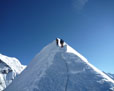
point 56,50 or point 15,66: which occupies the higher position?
point 15,66

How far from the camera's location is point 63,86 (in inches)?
557

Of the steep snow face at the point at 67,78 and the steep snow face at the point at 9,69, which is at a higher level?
the steep snow face at the point at 9,69

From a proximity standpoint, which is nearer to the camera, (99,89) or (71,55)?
(99,89)

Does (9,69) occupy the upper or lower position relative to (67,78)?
upper

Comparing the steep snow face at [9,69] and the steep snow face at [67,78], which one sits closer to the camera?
the steep snow face at [67,78]

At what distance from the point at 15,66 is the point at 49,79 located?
138m

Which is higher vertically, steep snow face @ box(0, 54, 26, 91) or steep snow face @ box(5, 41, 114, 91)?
steep snow face @ box(0, 54, 26, 91)

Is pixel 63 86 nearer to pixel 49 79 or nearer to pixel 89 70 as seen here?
pixel 49 79

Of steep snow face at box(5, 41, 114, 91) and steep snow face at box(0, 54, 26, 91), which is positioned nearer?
steep snow face at box(5, 41, 114, 91)

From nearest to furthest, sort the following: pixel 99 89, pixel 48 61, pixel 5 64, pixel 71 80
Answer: pixel 99 89 < pixel 71 80 < pixel 48 61 < pixel 5 64

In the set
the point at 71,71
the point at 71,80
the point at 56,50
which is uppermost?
the point at 56,50

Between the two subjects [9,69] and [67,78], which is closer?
[67,78]

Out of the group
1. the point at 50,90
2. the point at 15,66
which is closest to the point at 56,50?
the point at 50,90

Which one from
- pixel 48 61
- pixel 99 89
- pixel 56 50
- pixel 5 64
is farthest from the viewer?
pixel 5 64
